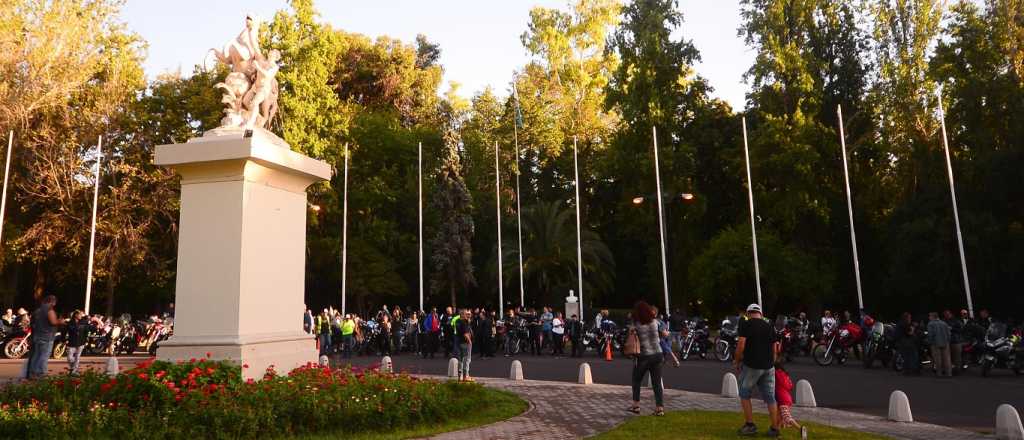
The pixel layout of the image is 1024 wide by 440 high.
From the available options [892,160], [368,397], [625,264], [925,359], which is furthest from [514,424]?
[625,264]

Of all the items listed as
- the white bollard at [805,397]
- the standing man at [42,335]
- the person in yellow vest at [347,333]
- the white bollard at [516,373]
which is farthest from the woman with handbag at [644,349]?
the person in yellow vest at [347,333]

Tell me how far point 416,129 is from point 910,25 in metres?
27.9

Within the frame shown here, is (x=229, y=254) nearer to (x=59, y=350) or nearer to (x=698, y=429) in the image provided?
(x=698, y=429)

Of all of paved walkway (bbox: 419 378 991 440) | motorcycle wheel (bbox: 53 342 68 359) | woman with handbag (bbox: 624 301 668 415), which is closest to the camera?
paved walkway (bbox: 419 378 991 440)

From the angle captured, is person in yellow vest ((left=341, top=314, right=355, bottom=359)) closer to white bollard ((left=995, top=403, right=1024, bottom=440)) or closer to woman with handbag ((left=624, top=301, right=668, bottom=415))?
woman with handbag ((left=624, top=301, right=668, bottom=415))

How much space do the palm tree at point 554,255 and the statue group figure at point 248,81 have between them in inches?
1199

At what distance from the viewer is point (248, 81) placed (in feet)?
40.0

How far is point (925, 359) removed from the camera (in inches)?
805

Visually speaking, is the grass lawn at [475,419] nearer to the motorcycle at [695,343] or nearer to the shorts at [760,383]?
the shorts at [760,383]

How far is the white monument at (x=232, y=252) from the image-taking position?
34.3ft

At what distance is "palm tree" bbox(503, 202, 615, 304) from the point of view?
4306 cm

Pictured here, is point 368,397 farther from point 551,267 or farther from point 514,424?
point 551,267

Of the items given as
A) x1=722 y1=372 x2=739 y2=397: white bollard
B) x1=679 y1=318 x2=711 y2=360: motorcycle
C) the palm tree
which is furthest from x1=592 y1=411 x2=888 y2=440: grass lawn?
the palm tree

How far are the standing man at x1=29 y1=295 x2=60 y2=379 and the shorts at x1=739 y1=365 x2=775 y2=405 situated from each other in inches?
504
